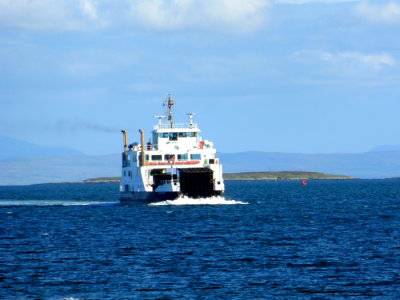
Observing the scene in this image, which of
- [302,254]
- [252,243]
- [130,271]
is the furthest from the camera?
[252,243]

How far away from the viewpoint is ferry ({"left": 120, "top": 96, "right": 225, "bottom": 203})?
285ft

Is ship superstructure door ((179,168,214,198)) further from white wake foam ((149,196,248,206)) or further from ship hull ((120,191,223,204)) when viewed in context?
ship hull ((120,191,223,204))

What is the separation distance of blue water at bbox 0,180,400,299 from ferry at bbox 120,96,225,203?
964 centimetres

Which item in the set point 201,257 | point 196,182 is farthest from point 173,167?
point 201,257

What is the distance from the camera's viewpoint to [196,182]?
8700cm

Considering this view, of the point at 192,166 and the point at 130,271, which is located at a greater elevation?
the point at 192,166

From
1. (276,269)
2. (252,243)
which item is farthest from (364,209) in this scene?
(276,269)

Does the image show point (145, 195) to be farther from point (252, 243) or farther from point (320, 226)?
point (252, 243)

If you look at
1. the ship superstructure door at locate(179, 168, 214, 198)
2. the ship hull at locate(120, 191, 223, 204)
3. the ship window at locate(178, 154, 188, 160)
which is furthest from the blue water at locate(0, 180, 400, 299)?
the ship window at locate(178, 154, 188, 160)

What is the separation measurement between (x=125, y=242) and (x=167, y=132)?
124ft

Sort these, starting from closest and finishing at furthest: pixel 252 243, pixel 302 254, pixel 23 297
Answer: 1. pixel 23 297
2. pixel 302 254
3. pixel 252 243

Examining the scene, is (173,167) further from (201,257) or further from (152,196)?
(201,257)

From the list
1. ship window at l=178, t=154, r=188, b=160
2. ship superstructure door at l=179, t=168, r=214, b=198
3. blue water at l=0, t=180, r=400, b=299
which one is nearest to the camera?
blue water at l=0, t=180, r=400, b=299

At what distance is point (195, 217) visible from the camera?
7619 cm
